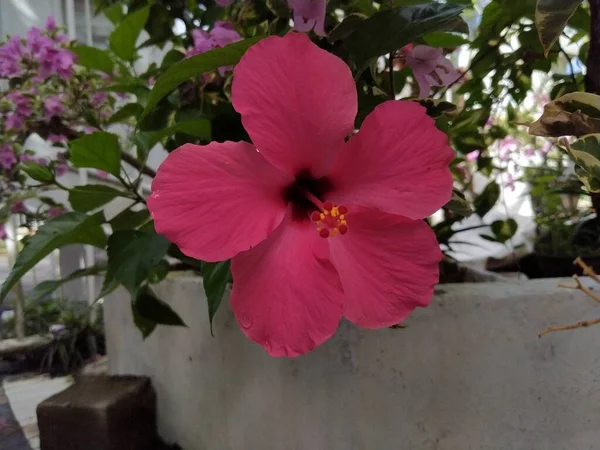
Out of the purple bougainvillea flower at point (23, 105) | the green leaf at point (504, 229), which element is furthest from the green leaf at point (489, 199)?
the purple bougainvillea flower at point (23, 105)

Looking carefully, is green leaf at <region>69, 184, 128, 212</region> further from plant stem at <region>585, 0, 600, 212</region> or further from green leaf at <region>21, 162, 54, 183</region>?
plant stem at <region>585, 0, 600, 212</region>

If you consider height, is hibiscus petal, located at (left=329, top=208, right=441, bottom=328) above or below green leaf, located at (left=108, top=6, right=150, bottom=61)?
below

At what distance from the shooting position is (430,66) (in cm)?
42

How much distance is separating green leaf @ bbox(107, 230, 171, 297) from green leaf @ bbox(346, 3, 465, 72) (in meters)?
0.24

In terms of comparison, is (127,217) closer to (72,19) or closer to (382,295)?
(382,295)

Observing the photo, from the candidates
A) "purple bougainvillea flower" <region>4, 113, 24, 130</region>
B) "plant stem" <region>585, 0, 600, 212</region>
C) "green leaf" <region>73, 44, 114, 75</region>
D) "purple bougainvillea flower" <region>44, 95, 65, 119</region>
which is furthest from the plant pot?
"purple bougainvillea flower" <region>4, 113, 24, 130</region>

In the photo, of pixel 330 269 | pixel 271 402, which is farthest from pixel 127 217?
pixel 330 269

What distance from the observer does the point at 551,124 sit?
32cm

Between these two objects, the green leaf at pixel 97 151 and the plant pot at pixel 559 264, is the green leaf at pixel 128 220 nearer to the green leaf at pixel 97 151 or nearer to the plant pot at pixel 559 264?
the green leaf at pixel 97 151

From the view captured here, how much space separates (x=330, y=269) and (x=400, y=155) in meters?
0.08

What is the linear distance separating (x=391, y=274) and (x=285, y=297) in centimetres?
6

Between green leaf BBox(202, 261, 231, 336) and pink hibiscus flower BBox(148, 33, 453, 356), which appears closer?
pink hibiscus flower BBox(148, 33, 453, 356)

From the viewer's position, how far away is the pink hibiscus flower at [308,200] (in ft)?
0.86

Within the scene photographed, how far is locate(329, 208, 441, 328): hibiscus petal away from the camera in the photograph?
292 millimetres
